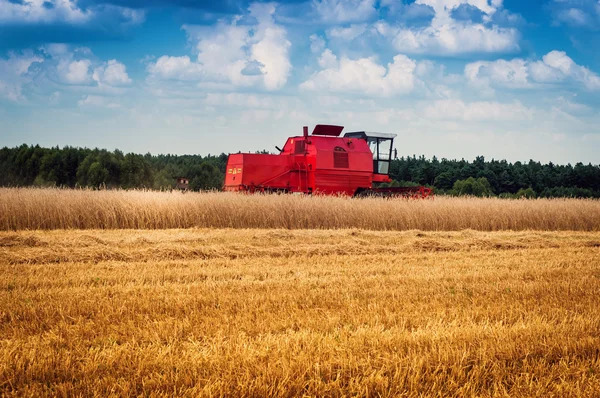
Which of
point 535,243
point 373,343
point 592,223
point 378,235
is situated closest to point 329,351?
point 373,343

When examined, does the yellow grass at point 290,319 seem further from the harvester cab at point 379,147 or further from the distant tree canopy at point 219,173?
the distant tree canopy at point 219,173

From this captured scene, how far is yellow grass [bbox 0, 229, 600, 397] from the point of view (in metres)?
3.81

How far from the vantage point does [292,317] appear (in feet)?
17.7

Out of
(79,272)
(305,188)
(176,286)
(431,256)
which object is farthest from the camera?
(305,188)

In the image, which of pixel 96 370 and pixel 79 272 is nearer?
pixel 96 370

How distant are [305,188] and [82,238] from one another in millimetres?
9968

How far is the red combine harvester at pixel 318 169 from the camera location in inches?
779

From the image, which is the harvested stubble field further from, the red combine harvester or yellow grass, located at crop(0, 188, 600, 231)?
the red combine harvester

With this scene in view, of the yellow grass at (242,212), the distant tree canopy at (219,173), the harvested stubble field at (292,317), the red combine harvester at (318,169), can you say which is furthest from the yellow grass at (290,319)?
the distant tree canopy at (219,173)

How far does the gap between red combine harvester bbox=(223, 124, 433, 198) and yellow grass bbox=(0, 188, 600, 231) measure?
2.04 m

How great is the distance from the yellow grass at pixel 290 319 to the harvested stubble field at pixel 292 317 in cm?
2

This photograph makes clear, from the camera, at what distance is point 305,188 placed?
66.2ft

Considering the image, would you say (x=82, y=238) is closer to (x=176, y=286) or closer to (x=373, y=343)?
(x=176, y=286)

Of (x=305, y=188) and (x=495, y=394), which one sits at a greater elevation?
(x=305, y=188)
